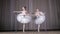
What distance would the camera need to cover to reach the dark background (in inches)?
90.9

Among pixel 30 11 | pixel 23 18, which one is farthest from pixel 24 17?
pixel 30 11

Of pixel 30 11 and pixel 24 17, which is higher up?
pixel 30 11

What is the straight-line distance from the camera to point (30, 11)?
7.72 ft

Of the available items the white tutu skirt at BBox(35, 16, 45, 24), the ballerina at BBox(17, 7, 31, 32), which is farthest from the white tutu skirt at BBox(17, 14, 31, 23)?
the white tutu skirt at BBox(35, 16, 45, 24)

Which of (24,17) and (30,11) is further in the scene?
(30,11)

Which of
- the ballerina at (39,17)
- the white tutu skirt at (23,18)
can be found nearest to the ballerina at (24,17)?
the white tutu skirt at (23,18)

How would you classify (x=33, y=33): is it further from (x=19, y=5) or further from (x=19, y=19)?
(x=19, y=5)

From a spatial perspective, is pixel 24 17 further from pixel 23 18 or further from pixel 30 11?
pixel 30 11

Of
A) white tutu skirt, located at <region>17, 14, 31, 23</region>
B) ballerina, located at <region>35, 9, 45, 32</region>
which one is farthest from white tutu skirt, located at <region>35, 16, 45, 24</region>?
white tutu skirt, located at <region>17, 14, 31, 23</region>

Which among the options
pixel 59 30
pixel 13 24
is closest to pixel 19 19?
pixel 13 24

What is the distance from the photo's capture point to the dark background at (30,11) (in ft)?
7.57

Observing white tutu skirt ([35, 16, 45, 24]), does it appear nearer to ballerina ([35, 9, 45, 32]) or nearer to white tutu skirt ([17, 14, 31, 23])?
ballerina ([35, 9, 45, 32])

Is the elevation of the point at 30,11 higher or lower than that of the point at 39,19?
higher

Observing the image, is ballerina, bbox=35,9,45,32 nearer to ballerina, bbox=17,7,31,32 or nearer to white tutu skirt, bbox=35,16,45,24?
white tutu skirt, bbox=35,16,45,24
